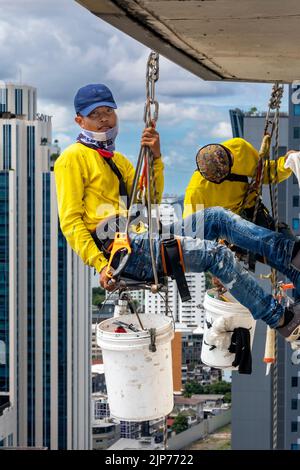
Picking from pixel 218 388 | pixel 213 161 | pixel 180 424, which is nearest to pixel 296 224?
pixel 180 424

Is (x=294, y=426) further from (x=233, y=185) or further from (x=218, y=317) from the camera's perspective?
(x=233, y=185)

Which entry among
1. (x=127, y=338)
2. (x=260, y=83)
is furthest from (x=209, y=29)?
(x=260, y=83)

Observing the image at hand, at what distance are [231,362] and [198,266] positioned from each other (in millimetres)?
1050

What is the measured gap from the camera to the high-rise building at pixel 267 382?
25.5 meters

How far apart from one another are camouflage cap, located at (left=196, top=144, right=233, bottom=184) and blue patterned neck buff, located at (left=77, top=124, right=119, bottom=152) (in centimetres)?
46

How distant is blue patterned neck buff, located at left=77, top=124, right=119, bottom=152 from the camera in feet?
14.8

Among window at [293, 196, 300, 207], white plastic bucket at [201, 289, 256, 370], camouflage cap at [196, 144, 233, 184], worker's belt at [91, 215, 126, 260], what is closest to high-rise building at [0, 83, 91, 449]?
window at [293, 196, 300, 207]

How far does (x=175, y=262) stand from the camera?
4.27 meters

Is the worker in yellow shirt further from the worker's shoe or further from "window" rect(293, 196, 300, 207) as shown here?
"window" rect(293, 196, 300, 207)

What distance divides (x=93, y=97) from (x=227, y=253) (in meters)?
0.77

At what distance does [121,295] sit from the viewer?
446 cm

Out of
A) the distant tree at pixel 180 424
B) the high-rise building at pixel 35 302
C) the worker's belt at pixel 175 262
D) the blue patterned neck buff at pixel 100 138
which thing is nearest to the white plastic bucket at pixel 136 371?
the worker's belt at pixel 175 262

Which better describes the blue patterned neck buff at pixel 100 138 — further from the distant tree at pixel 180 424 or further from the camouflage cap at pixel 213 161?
the distant tree at pixel 180 424

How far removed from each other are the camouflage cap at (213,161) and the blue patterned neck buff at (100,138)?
0.46 m
